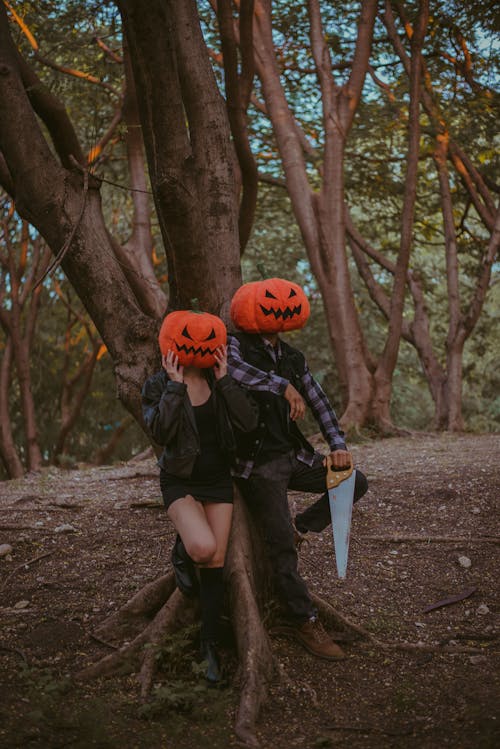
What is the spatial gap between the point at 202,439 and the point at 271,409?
0.41 m

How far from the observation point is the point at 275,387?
407 centimetres

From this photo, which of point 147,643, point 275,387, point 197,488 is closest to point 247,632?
point 147,643

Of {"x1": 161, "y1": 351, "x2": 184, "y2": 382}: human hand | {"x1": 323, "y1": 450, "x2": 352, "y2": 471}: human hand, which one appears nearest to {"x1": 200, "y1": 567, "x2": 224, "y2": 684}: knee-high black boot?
{"x1": 323, "y1": 450, "x2": 352, "y2": 471}: human hand

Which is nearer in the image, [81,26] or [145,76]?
[145,76]

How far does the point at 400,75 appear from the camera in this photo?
14.5 metres

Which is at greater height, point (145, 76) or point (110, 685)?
point (145, 76)

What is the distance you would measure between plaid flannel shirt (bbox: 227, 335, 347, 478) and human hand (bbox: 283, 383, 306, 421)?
0.03m

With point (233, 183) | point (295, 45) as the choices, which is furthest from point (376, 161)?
point (233, 183)

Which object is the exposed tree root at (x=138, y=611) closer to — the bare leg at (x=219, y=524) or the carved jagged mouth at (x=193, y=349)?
the bare leg at (x=219, y=524)

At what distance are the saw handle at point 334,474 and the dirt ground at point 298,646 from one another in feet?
2.85

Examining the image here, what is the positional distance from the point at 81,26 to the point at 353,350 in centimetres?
604

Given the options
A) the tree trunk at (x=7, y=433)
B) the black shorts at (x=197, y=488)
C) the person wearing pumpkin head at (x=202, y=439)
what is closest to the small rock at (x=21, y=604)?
the person wearing pumpkin head at (x=202, y=439)

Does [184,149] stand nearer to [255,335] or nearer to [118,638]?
[255,335]

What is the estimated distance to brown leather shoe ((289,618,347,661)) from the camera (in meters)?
4.11
